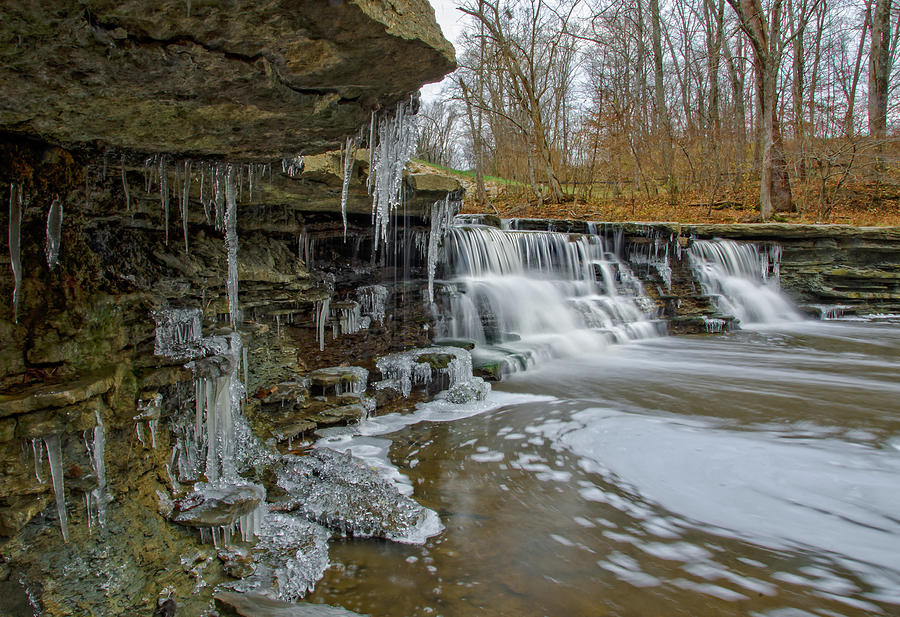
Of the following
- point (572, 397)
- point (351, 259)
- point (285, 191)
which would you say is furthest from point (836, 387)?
point (285, 191)

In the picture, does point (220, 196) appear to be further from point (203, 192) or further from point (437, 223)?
point (437, 223)

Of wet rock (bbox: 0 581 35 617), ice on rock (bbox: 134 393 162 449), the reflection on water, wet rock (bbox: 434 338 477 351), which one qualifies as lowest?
the reflection on water

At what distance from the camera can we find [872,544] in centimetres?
315

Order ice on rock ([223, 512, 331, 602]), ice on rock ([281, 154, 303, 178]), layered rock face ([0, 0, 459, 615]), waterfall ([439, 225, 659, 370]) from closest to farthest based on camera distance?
layered rock face ([0, 0, 459, 615]) < ice on rock ([223, 512, 331, 602]) < ice on rock ([281, 154, 303, 178]) < waterfall ([439, 225, 659, 370])

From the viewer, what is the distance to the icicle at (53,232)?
8.91ft

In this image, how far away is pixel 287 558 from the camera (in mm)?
2861

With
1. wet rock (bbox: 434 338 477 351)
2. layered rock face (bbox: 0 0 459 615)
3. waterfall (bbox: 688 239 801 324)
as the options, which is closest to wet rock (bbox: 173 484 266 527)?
layered rock face (bbox: 0 0 459 615)

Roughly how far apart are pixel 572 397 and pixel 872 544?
330 cm

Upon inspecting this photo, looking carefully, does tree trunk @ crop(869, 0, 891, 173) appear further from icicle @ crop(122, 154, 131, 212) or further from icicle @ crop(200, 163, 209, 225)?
icicle @ crop(122, 154, 131, 212)

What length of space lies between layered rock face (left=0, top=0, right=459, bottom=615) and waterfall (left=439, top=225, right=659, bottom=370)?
368 cm

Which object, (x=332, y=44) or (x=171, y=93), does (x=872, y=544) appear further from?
(x=171, y=93)

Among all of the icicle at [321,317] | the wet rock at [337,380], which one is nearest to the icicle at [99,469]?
the wet rock at [337,380]

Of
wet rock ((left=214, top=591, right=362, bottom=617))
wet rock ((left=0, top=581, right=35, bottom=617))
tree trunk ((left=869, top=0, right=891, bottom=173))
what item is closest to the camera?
wet rock ((left=0, top=581, right=35, bottom=617))

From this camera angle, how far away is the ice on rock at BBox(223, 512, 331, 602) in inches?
104
